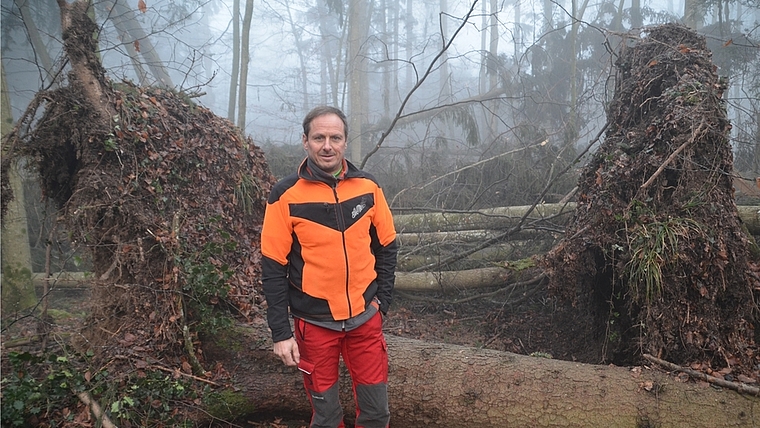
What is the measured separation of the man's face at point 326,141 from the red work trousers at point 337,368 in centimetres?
101

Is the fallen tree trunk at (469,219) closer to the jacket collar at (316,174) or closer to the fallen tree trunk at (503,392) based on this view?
the fallen tree trunk at (503,392)

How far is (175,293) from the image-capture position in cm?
362

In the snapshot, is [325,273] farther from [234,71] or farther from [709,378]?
[234,71]

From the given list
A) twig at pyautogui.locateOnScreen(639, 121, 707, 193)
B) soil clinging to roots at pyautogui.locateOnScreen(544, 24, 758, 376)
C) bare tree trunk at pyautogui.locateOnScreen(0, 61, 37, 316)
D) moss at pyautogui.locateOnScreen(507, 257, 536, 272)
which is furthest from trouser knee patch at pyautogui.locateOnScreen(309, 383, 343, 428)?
bare tree trunk at pyautogui.locateOnScreen(0, 61, 37, 316)

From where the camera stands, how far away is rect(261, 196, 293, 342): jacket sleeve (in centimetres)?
254

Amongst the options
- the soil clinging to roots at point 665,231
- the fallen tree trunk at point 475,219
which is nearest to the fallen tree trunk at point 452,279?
the fallen tree trunk at point 475,219

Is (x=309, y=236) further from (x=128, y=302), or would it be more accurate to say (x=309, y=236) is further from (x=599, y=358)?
(x=599, y=358)

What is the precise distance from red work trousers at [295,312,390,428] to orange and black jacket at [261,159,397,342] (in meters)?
0.14

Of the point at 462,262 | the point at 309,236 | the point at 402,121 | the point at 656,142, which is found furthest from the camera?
the point at 402,121

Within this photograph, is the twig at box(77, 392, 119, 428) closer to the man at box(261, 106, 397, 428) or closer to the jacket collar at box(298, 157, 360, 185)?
the man at box(261, 106, 397, 428)

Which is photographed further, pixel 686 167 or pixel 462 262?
→ pixel 462 262

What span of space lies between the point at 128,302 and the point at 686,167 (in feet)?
16.2

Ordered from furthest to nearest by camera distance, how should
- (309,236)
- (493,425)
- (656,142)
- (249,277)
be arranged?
(249,277) < (656,142) < (493,425) < (309,236)

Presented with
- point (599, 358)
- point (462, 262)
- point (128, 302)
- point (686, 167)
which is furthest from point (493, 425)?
point (462, 262)
